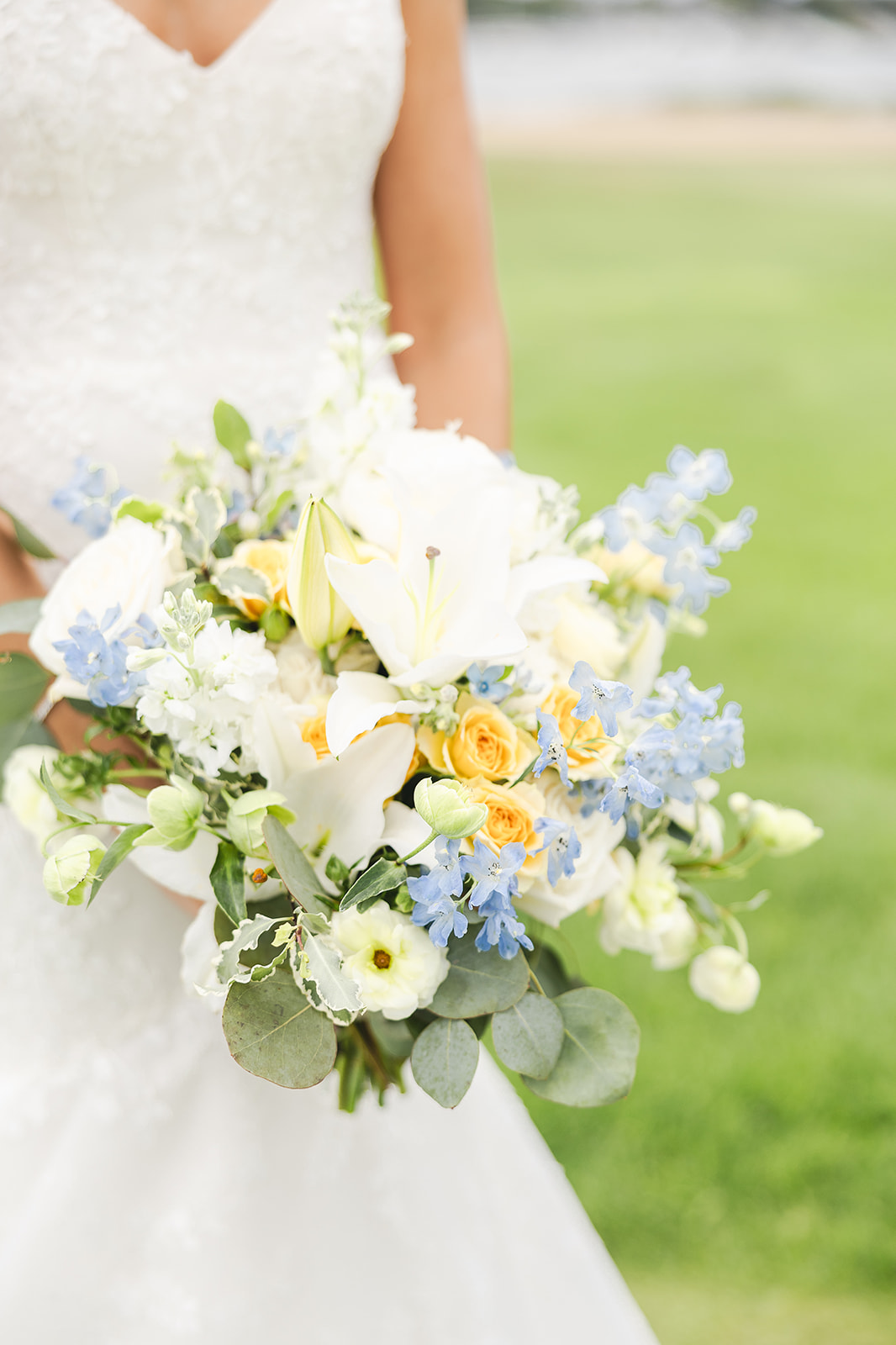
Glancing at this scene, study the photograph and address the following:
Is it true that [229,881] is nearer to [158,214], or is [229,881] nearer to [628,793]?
[628,793]

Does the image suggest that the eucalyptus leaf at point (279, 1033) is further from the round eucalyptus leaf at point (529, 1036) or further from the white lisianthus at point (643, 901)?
the white lisianthus at point (643, 901)

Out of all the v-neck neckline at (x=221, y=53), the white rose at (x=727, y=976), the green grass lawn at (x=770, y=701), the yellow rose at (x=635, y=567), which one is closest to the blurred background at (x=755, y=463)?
the green grass lawn at (x=770, y=701)

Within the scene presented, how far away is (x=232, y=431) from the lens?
103 cm

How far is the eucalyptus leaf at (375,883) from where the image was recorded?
79 centimetres

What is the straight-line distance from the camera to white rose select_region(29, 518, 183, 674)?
2.87ft

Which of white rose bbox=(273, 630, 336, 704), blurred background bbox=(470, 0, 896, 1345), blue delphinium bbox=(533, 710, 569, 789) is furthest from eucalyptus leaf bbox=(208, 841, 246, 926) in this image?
blurred background bbox=(470, 0, 896, 1345)

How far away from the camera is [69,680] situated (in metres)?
0.90

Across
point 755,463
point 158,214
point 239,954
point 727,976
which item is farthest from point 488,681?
point 755,463

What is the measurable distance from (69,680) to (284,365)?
63cm

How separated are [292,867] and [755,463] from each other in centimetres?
700

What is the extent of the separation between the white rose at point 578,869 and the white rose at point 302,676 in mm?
194

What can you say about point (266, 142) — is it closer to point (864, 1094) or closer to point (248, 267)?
point (248, 267)

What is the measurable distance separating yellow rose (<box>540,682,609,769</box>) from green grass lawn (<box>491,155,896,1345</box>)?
68.4 inches

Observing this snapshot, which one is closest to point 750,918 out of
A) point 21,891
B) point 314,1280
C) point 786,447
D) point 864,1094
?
point 864,1094
